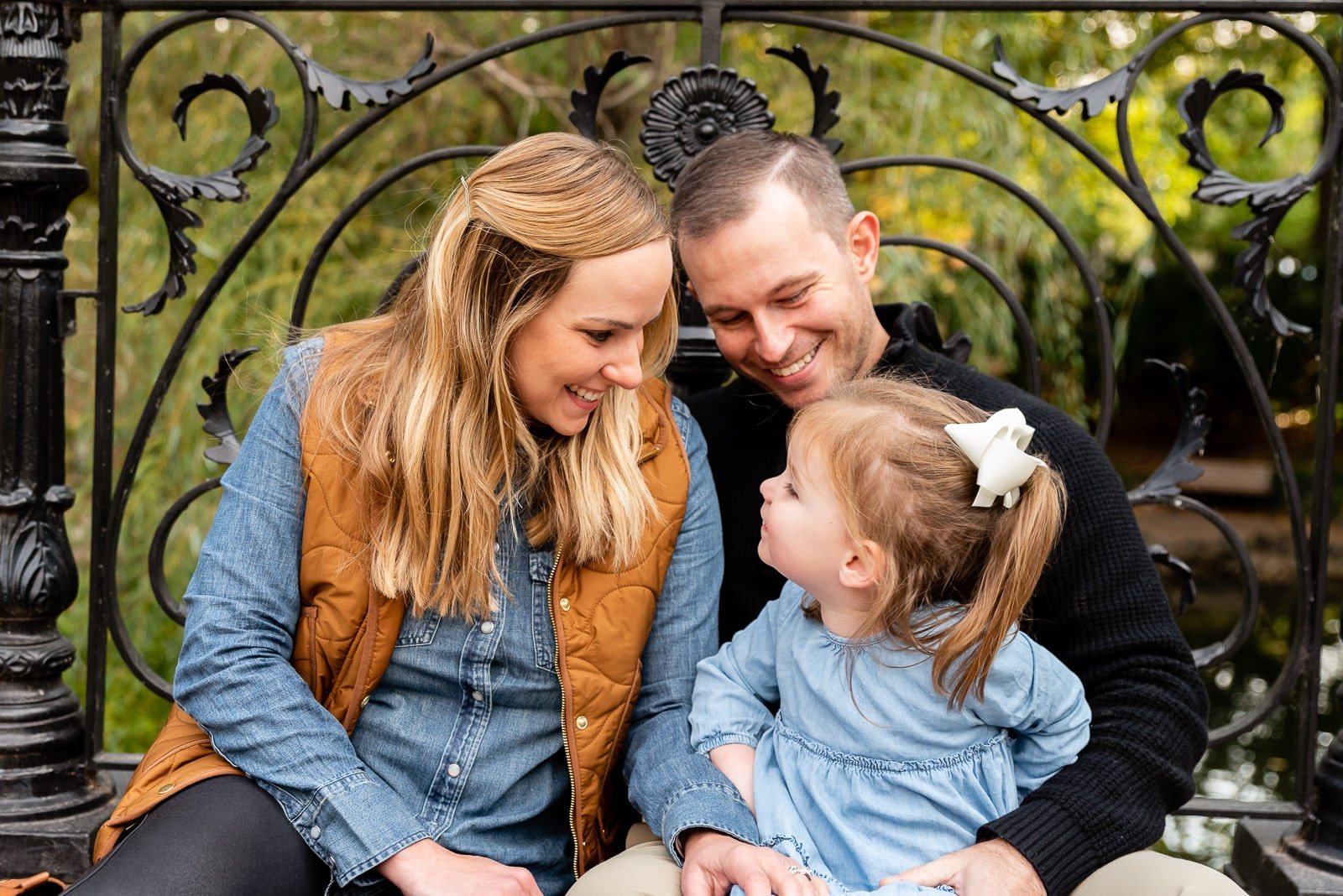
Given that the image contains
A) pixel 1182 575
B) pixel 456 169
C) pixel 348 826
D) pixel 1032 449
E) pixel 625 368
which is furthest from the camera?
pixel 456 169

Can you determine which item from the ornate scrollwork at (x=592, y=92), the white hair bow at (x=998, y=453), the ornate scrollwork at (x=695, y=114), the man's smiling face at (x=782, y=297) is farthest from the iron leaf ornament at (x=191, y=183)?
the white hair bow at (x=998, y=453)

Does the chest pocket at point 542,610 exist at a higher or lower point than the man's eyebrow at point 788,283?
lower

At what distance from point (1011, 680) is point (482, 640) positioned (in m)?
0.77

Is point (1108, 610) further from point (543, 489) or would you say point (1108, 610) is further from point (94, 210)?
point (94, 210)

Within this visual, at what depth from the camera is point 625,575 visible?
2.08m

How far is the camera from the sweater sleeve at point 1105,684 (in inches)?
74.8

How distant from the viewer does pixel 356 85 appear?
7.70ft

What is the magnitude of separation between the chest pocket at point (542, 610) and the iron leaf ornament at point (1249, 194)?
3.94 feet

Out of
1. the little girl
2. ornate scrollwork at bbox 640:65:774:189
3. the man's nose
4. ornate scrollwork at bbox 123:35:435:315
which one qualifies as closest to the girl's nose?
the little girl

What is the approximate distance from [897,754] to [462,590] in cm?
67

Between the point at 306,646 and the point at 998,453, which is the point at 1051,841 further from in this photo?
the point at 306,646

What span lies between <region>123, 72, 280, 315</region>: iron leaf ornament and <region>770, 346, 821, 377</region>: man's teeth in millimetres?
948

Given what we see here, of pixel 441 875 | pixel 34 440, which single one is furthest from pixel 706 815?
pixel 34 440

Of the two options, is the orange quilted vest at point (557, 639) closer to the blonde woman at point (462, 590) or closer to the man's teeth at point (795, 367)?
the blonde woman at point (462, 590)
